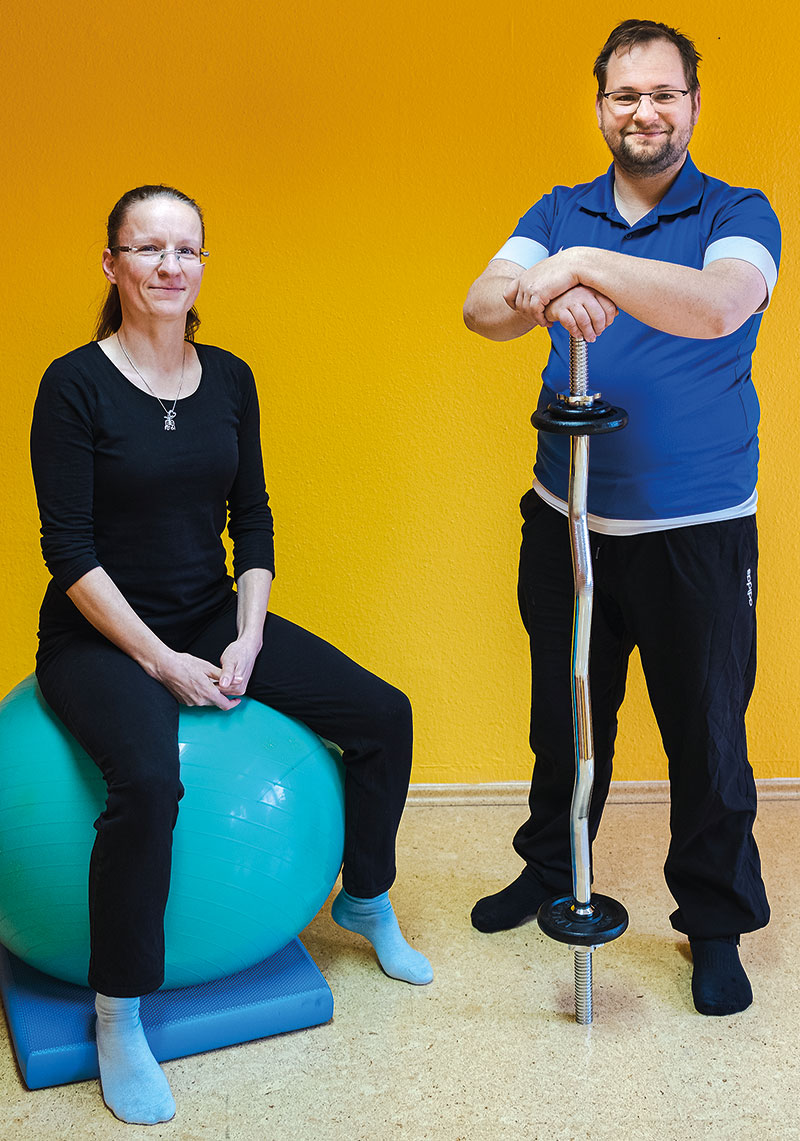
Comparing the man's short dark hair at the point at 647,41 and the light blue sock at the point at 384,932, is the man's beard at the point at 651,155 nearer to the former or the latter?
the man's short dark hair at the point at 647,41

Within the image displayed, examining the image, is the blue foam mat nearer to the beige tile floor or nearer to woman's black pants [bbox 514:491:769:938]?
the beige tile floor

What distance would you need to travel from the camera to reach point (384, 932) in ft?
7.20

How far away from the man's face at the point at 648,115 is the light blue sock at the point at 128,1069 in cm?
153

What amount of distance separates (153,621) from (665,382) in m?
0.93

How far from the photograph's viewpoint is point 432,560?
286 centimetres

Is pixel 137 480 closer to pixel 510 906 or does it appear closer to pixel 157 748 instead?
pixel 157 748

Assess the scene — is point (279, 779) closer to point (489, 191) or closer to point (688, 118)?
point (688, 118)

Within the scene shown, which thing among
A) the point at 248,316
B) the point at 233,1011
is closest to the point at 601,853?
the point at 233,1011

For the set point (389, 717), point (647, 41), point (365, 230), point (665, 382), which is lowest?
point (389, 717)

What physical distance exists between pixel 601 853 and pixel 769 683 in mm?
605

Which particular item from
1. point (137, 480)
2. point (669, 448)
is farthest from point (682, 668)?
point (137, 480)

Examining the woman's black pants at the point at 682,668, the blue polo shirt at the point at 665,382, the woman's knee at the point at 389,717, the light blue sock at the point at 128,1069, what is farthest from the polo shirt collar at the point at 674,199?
the light blue sock at the point at 128,1069

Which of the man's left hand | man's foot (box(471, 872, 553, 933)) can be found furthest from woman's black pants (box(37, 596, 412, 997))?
the man's left hand

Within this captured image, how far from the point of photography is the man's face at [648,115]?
1.85 metres
